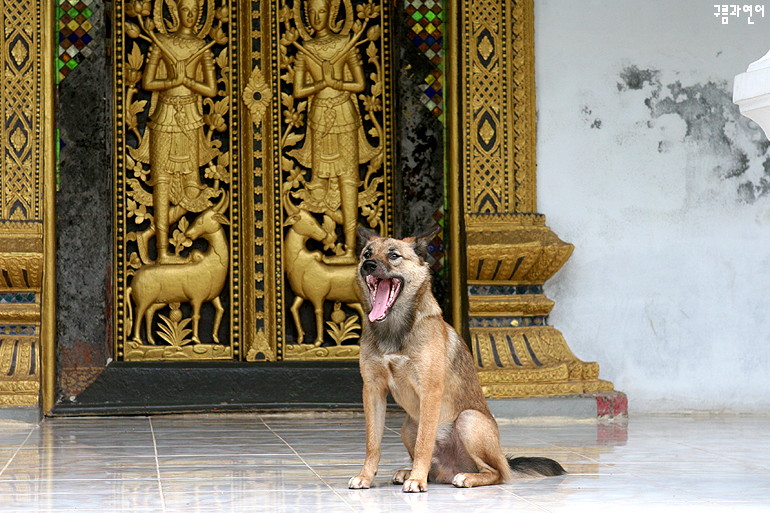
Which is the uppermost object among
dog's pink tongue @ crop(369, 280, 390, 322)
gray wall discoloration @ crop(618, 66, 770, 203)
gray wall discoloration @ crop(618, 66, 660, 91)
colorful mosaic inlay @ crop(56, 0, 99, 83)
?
colorful mosaic inlay @ crop(56, 0, 99, 83)

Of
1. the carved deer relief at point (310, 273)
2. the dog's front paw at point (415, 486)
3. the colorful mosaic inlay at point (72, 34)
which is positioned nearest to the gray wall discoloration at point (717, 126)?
the carved deer relief at point (310, 273)

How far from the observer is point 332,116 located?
24.8 feet

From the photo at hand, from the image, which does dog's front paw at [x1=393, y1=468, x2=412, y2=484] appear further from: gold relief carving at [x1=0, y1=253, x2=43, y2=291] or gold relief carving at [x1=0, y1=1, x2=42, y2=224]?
gold relief carving at [x1=0, y1=1, x2=42, y2=224]

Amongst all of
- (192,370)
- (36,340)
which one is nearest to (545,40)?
(192,370)

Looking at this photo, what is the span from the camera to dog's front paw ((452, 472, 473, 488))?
13.7ft

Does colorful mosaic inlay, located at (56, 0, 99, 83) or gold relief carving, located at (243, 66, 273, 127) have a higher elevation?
colorful mosaic inlay, located at (56, 0, 99, 83)

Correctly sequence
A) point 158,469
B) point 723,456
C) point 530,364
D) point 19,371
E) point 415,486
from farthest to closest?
1. point 530,364
2. point 19,371
3. point 723,456
4. point 158,469
5. point 415,486

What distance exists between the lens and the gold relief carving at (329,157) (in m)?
7.52

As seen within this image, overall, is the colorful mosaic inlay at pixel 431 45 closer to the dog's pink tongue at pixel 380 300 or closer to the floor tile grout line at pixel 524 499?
the dog's pink tongue at pixel 380 300

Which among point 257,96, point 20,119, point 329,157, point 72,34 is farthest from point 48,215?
point 329,157

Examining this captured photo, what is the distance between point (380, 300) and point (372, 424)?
445mm

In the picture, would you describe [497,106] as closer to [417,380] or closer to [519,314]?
[519,314]

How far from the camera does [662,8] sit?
746cm

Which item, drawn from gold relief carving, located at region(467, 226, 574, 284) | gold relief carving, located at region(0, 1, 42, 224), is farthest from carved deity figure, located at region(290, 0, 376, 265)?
gold relief carving, located at region(0, 1, 42, 224)
